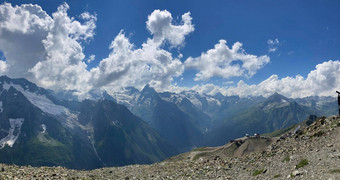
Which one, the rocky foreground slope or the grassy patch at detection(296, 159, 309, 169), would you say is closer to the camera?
the rocky foreground slope

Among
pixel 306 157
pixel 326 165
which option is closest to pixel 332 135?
pixel 306 157

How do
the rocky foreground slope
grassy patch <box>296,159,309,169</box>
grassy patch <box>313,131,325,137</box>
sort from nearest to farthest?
1. the rocky foreground slope
2. grassy patch <box>296,159,309,169</box>
3. grassy patch <box>313,131,325,137</box>

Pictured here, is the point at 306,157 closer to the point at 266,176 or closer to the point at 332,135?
the point at 266,176

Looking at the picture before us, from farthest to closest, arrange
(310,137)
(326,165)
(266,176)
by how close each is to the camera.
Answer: (310,137) → (266,176) → (326,165)

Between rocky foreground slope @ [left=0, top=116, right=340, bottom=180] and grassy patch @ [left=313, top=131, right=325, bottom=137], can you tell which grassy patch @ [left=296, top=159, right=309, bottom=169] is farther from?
grassy patch @ [left=313, top=131, right=325, bottom=137]

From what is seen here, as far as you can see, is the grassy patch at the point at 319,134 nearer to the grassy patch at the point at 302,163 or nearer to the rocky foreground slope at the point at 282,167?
the rocky foreground slope at the point at 282,167

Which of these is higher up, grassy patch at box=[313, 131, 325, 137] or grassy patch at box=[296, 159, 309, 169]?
grassy patch at box=[313, 131, 325, 137]

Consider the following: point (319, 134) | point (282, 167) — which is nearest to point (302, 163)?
point (282, 167)

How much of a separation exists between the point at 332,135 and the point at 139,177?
32.9 metres

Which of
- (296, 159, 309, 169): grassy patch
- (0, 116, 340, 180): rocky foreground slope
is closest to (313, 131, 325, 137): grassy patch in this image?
(0, 116, 340, 180): rocky foreground slope

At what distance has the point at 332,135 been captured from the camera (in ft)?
125

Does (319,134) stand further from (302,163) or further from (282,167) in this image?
(302,163)

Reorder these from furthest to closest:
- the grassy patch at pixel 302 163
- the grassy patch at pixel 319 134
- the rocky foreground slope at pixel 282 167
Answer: the grassy patch at pixel 319 134 < the grassy patch at pixel 302 163 < the rocky foreground slope at pixel 282 167

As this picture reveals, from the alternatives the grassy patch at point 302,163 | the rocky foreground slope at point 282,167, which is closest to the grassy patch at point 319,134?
the rocky foreground slope at point 282,167
